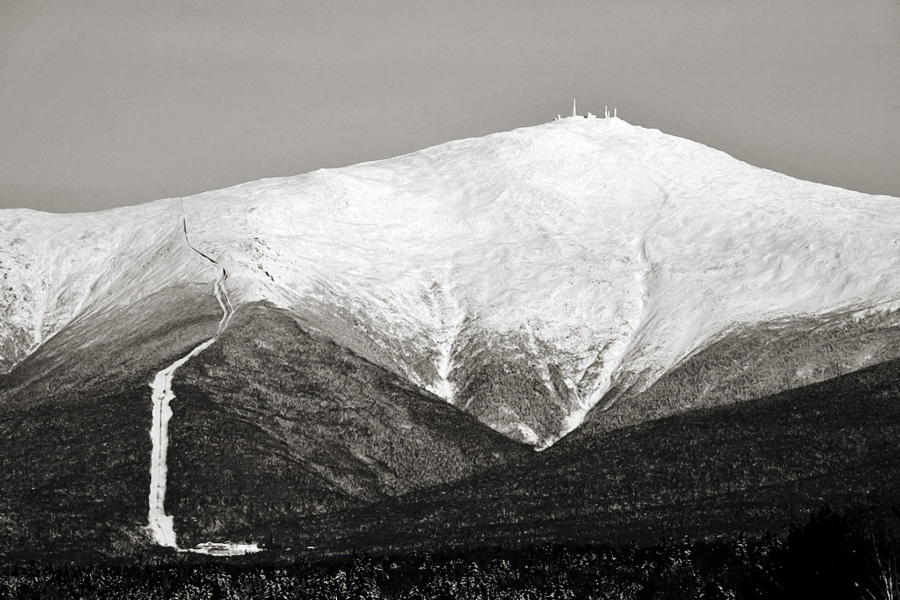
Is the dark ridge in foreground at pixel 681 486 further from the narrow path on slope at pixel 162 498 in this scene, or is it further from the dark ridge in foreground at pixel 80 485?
the dark ridge in foreground at pixel 80 485

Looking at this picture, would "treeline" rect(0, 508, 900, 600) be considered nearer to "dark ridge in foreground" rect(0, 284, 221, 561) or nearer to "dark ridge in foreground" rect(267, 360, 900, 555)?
"dark ridge in foreground" rect(0, 284, 221, 561)

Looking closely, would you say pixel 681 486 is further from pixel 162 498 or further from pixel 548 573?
pixel 162 498

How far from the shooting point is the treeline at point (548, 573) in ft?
383

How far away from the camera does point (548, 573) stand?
148500mm

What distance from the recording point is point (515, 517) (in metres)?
184

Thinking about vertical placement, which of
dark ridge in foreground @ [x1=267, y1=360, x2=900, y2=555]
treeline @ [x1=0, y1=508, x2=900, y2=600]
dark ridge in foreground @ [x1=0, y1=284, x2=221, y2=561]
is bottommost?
dark ridge in foreground @ [x1=267, y1=360, x2=900, y2=555]

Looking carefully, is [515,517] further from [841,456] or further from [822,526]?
[822,526]

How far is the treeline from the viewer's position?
117 metres

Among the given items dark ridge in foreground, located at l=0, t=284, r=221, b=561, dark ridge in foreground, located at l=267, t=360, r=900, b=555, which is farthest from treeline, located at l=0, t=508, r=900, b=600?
dark ridge in foreground, located at l=267, t=360, r=900, b=555

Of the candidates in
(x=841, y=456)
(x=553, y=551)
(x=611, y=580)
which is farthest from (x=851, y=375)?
(x=611, y=580)

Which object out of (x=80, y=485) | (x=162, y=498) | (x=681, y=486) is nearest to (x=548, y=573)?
(x=681, y=486)

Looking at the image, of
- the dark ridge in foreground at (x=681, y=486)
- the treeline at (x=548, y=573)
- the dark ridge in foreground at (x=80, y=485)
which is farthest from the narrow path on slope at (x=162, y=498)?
the dark ridge in foreground at (x=681, y=486)

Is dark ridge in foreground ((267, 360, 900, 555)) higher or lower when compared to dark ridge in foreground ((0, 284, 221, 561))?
lower

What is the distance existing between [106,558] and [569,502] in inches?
1820
